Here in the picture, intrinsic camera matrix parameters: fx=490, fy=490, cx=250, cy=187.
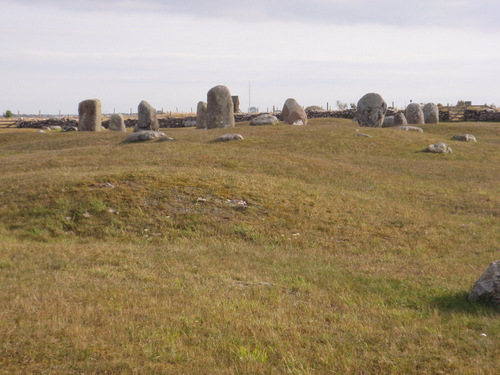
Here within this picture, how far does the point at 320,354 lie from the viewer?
255 inches

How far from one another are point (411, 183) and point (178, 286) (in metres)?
17.1

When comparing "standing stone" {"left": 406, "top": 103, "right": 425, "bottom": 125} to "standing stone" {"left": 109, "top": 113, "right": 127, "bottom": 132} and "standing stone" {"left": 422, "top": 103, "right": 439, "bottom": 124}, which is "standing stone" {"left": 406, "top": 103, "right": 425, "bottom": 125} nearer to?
"standing stone" {"left": 422, "top": 103, "right": 439, "bottom": 124}

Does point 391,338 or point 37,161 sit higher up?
point 37,161

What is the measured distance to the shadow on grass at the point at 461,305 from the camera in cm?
831

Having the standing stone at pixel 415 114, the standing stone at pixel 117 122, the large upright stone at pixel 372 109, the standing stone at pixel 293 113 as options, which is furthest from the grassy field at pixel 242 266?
the standing stone at pixel 415 114

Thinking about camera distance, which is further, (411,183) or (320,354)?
(411,183)

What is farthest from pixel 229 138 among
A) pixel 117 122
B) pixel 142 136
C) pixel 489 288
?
pixel 489 288

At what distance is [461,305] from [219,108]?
35679 millimetres

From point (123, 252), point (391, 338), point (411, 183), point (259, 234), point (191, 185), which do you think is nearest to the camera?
point (391, 338)

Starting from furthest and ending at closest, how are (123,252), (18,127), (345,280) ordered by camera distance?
(18,127) < (123,252) < (345,280)

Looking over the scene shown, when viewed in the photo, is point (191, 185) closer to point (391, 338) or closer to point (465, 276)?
point (465, 276)

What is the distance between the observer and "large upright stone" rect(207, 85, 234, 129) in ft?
139

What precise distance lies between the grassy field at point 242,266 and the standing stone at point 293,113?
23437 mm

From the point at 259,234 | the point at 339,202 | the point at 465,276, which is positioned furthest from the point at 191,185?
the point at 465,276
